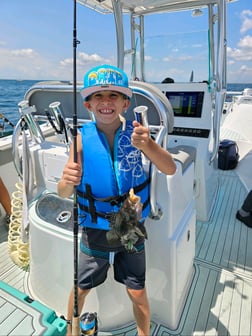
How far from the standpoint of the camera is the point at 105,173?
4.30 feet

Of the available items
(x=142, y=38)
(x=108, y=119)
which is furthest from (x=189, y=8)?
(x=108, y=119)

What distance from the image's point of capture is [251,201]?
9.93 feet

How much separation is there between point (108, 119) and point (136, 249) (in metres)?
0.72

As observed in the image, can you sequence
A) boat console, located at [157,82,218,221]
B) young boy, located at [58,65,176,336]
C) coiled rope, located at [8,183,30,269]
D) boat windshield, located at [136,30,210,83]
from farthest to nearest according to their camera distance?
boat windshield, located at [136,30,210,83] → boat console, located at [157,82,218,221] → coiled rope, located at [8,183,30,269] → young boy, located at [58,65,176,336]

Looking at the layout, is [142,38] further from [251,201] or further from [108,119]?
[108,119]

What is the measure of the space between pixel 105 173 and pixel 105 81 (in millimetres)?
462

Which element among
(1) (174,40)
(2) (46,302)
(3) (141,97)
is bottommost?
(2) (46,302)

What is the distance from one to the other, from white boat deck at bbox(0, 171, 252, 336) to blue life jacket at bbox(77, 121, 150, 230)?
101 centimetres

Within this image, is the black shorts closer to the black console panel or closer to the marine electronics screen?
the black console panel

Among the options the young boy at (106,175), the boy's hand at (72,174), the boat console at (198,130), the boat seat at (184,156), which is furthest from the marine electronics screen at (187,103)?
the boy's hand at (72,174)

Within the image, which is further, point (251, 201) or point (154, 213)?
point (251, 201)

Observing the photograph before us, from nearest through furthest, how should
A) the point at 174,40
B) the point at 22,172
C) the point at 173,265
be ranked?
the point at 173,265, the point at 22,172, the point at 174,40

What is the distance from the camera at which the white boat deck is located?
5.87 feet

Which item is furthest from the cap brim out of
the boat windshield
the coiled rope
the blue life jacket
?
the boat windshield
